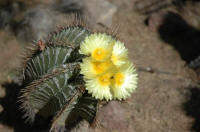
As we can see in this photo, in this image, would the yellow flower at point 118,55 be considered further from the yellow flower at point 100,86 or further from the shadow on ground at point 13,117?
the shadow on ground at point 13,117

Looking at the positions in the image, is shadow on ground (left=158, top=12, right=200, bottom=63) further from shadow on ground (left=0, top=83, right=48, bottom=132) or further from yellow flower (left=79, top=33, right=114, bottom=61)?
yellow flower (left=79, top=33, right=114, bottom=61)

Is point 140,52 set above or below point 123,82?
below

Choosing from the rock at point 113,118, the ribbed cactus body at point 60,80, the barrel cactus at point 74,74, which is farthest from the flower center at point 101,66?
the rock at point 113,118

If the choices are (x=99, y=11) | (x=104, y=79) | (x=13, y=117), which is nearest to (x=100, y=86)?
(x=104, y=79)

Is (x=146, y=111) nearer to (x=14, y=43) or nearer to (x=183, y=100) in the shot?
(x=183, y=100)

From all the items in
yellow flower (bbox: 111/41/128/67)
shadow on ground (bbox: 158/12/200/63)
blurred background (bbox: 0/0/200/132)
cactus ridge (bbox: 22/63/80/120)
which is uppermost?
yellow flower (bbox: 111/41/128/67)

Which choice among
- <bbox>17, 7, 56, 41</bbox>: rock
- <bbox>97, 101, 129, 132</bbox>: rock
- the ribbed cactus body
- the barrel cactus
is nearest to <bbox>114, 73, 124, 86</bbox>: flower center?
the barrel cactus

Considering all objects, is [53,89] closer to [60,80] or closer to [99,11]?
[60,80]
